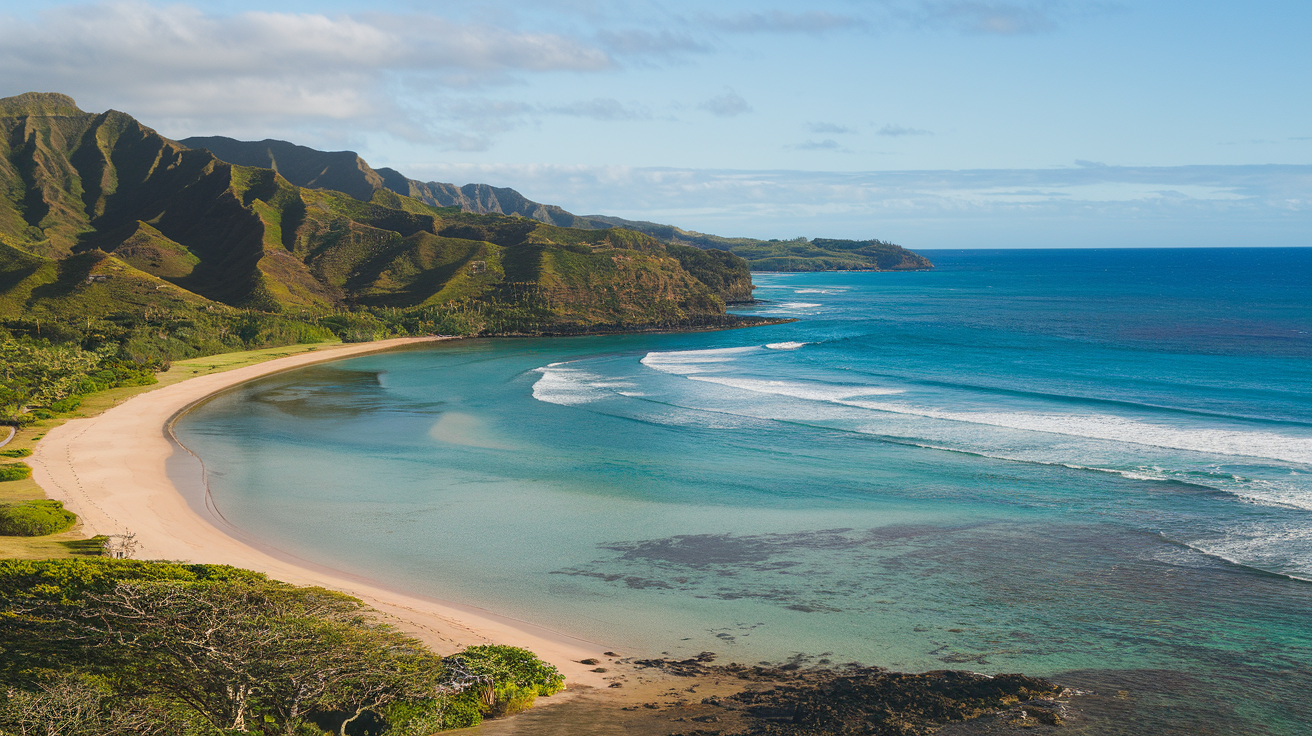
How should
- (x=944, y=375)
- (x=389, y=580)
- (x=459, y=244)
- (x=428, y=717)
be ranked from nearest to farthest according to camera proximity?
(x=428, y=717), (x=389, y=580), (x=944, y=375), (x=459, y=244)

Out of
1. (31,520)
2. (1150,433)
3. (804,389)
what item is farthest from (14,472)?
(1150,433)

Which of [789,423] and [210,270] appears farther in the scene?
[210,270]

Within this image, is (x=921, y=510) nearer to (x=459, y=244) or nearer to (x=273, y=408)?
(x=273, y=408)

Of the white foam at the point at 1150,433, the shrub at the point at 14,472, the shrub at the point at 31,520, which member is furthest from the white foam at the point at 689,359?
the shrub at the point at 31,520

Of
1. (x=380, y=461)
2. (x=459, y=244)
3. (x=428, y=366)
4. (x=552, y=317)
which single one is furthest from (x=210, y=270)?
(x=380, y=461)

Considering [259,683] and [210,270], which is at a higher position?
[210,270]

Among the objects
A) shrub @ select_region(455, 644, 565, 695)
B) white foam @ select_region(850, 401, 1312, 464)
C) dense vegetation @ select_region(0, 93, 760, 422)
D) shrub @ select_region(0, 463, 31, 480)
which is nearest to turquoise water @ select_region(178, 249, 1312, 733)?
white foam @ select_region(850, 401, 1312, 464)

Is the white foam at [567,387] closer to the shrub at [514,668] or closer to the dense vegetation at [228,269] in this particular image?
the dense vegetation at [228,269]

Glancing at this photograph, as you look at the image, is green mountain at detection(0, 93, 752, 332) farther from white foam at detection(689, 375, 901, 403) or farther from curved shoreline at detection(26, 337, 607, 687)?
curved shoreline at detection(26, 337, 607, 687)
